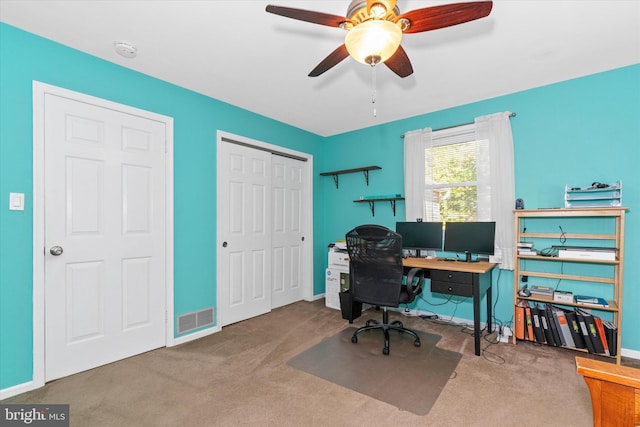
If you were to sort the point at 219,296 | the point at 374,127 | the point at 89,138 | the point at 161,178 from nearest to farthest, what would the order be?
the point at 89,138
the point at 161,178
the point at 219,296
the point at 374,127

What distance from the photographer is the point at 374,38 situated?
4.32ft

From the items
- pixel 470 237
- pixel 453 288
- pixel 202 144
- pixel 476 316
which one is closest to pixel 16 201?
pixel 202 144

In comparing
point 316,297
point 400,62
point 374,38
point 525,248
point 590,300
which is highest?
point 400,62

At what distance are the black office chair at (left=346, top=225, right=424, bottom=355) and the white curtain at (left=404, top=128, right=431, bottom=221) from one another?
3.12 ft

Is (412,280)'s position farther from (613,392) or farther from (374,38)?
(374,38)

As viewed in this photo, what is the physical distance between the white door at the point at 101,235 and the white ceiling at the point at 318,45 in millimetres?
565

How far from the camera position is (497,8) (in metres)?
1.79

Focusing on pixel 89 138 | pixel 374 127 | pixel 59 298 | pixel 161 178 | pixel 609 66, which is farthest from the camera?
pixel 374 127

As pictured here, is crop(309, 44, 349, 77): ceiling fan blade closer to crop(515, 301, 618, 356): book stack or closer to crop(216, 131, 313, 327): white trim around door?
crop(216, 131, 313, 327): white trim around door

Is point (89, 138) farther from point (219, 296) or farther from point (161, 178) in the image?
point (219, 296)

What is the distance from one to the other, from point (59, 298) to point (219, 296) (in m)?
1.34

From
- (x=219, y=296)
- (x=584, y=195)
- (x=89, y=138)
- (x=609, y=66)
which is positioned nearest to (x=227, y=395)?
(x=219, y=296)

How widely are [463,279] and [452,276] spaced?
95mm

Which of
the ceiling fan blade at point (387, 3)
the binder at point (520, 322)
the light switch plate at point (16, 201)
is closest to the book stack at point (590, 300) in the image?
the binder at point (520, 322)
